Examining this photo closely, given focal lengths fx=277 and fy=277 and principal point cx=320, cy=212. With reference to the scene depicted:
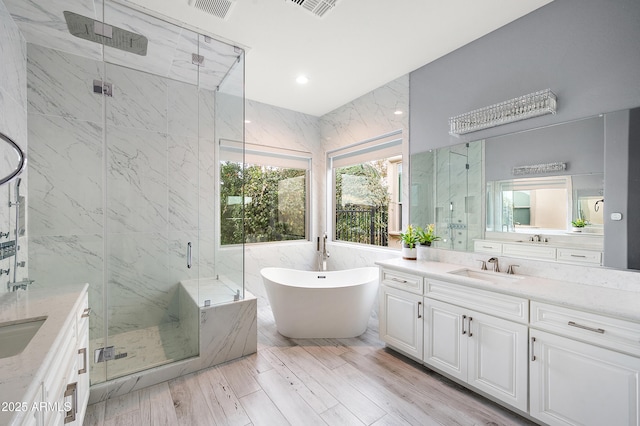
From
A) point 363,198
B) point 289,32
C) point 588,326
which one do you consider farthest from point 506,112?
point 363,198

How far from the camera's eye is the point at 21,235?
6.87ft

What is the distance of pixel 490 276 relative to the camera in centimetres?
227

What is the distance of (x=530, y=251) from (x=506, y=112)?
112 centimetres

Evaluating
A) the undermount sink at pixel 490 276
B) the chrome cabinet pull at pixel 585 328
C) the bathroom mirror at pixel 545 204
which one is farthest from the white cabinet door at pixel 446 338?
the bathroom mirror at pixel 545 204

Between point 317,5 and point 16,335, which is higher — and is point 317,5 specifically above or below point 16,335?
above

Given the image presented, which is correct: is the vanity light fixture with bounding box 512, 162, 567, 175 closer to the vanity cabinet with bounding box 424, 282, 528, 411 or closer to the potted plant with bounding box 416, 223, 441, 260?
the potted plant with bounding box 416, 223, 441, 260

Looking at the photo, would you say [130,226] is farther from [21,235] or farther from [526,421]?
[526,421]

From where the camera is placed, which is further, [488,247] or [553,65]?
[488,247]

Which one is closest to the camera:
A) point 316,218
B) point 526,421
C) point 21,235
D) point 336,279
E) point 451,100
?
point 526,421

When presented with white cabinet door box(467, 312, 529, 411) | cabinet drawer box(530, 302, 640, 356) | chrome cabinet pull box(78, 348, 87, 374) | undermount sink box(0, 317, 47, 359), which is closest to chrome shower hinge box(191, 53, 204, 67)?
undermount sink box(0, 317, 47, 359)

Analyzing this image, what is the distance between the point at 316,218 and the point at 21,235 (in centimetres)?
315

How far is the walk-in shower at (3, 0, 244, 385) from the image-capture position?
221cm

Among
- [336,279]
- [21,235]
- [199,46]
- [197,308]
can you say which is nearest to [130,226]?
[21,235]

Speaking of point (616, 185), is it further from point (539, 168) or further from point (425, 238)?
point (425, 238)
